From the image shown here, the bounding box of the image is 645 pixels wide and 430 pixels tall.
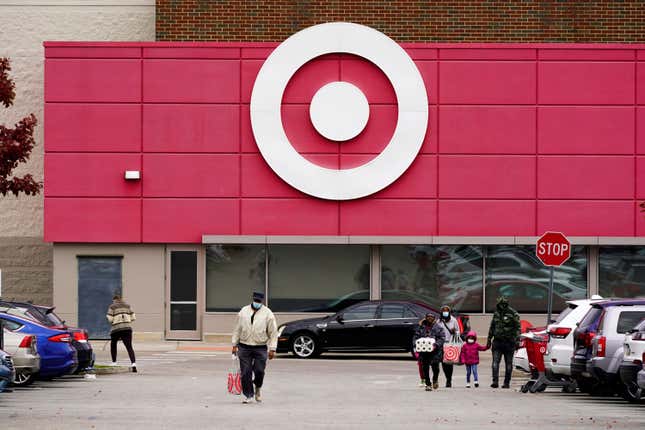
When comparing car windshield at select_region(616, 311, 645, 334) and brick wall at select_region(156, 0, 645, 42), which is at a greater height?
brick wall at select_region(156, 0, 645, 42)

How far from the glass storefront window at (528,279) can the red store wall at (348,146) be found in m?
0.64

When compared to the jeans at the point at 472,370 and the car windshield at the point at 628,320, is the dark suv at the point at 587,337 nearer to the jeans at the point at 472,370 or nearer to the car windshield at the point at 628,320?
the car windshield at the point at 628,320

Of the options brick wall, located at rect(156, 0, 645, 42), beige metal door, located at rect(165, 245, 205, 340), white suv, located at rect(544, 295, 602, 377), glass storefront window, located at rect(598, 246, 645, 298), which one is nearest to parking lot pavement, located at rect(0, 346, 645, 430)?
white suv, located at rect(544, 295, 602, 377)

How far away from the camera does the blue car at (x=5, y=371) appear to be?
17750 millimetres

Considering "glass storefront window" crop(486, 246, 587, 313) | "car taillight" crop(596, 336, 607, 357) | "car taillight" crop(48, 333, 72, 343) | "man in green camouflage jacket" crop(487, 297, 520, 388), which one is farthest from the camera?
"glass storefront window" crop(486, 246, 587, 313)

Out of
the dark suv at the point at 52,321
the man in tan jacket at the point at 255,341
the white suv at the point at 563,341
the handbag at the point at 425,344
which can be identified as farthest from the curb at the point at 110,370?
the white suv at the point at 563,341

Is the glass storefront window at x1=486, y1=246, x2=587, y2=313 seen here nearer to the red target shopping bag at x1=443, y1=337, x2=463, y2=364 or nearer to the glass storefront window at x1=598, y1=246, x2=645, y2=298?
the glass storefront window at x1=598, y1=246, x2=645, y2=298

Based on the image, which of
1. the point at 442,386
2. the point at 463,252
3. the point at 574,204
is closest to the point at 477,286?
the point at 463,252

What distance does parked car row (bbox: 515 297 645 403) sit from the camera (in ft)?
61.9

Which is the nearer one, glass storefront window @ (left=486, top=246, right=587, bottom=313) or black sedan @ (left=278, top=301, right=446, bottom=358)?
black sedan @ (left=278, top=301, right=446, bottom=358)

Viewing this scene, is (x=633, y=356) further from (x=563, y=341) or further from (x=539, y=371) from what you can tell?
(x=539, y=371)

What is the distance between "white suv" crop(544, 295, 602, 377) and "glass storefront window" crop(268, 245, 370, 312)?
1416cm

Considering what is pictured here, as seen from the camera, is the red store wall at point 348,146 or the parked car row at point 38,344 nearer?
the parked car row at point 38,344

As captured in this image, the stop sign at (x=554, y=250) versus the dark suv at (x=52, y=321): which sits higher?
the stop sign at (x=554, y=250)
